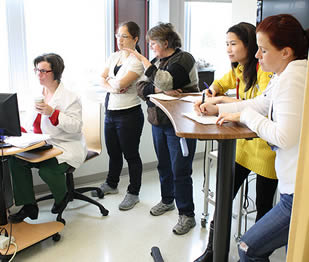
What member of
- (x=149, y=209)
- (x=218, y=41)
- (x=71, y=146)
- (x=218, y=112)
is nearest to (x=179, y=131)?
(x=218, y=112)

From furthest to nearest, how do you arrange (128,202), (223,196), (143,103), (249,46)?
(143,103) → (128,202) → (249,46) → (223,196)

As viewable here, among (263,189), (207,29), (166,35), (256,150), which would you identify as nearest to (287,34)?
(256,150)

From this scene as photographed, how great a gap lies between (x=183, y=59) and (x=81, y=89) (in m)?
1.41

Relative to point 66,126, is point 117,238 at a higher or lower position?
lower

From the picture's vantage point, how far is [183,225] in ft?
8.57

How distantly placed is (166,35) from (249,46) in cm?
76

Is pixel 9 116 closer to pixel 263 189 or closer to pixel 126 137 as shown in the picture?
pixel 126 137

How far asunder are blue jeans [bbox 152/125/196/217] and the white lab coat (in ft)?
1.84

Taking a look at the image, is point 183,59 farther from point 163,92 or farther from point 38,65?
point 38,65

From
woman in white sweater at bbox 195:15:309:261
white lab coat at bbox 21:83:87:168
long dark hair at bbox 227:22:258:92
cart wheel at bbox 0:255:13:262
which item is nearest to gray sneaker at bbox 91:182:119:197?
white lab coat at bbox 21:83:87:168

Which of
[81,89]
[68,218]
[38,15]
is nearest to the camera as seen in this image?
[68,218]

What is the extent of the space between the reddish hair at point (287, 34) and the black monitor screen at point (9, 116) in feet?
4.93

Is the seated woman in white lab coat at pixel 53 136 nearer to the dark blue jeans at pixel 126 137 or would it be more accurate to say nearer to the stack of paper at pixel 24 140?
the stack of paper at pixel 24 140

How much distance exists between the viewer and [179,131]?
137 centimetres
